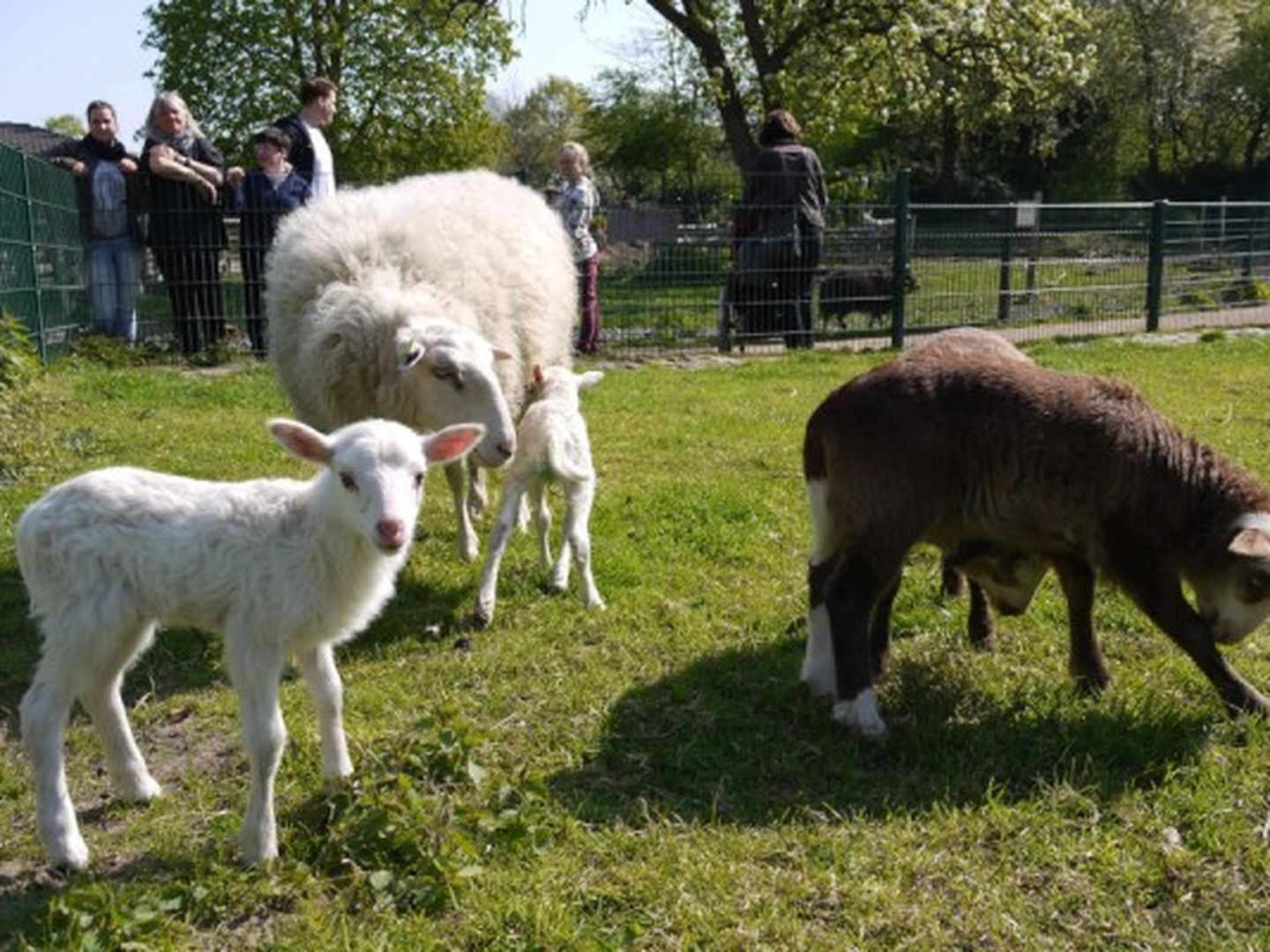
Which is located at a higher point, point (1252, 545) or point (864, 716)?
point (1252, 545)

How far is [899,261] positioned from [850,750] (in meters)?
11.0

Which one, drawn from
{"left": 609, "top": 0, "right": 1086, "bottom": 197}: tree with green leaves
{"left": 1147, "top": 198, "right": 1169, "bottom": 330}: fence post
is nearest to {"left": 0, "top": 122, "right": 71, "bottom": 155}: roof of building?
{"left": 609, "top": 0, "right": 1086, "bottom": 197}: tree with green leaves

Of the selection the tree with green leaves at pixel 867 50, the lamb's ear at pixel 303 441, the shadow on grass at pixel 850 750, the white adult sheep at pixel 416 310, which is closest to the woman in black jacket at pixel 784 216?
the white adult sheep at pixel 416 310

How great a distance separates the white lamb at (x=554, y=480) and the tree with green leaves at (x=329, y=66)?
949 inches

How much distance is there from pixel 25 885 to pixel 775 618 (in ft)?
9.09

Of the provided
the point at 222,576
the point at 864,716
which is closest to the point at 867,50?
the point at 864,716

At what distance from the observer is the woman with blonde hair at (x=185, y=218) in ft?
35.3

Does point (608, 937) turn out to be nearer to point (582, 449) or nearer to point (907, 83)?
point (582, 449)

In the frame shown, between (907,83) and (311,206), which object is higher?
(907,83)

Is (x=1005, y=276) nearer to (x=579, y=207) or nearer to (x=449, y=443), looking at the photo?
(x=579, y=207)

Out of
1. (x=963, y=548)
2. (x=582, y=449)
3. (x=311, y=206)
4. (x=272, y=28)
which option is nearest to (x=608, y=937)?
(x=963, y=548)

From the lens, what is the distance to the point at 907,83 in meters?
21.9

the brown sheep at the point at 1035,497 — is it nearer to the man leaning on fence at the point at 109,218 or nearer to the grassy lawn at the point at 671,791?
the grassy lawn at the point at 671,791

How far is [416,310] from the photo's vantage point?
539 cm
